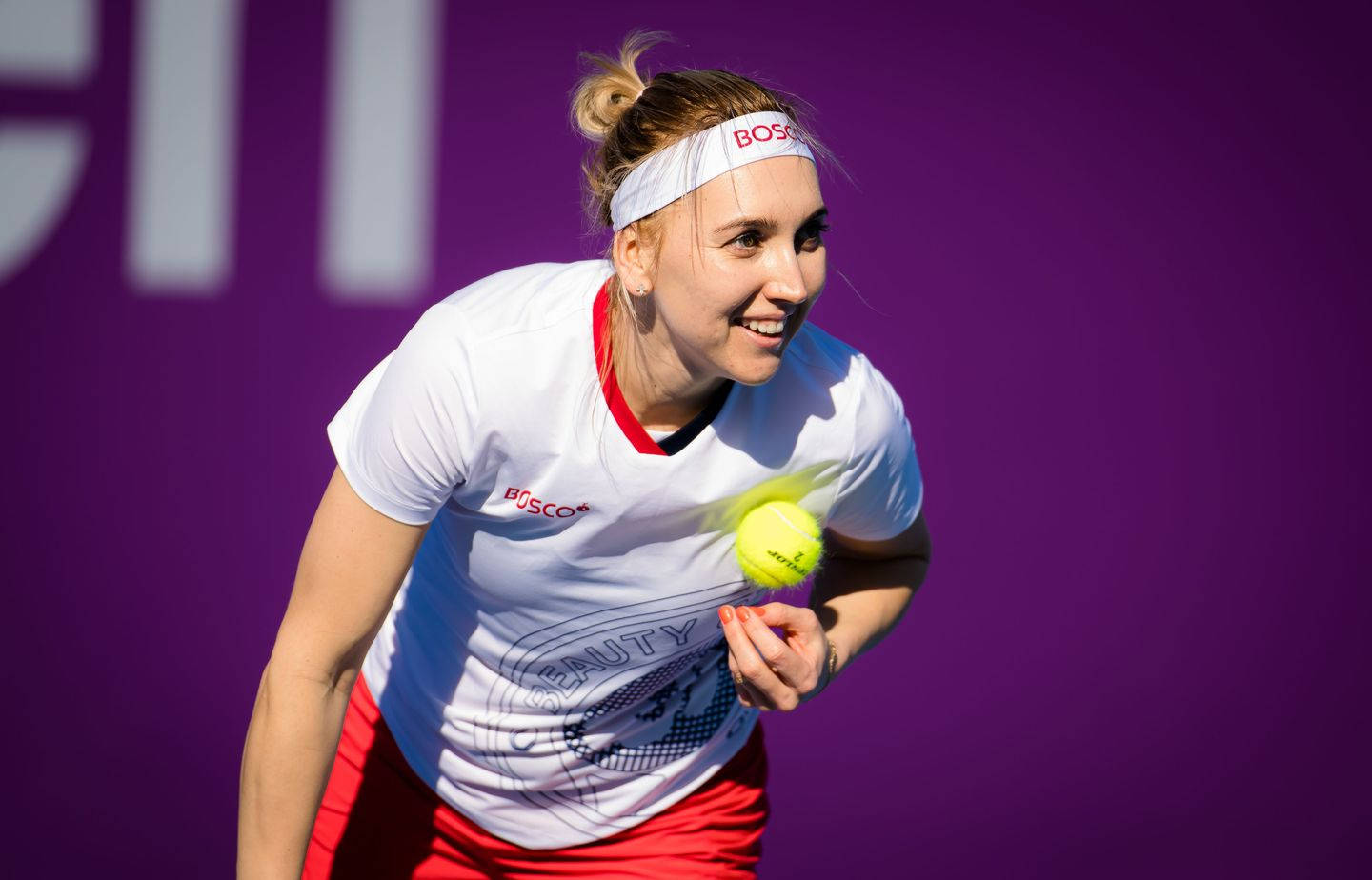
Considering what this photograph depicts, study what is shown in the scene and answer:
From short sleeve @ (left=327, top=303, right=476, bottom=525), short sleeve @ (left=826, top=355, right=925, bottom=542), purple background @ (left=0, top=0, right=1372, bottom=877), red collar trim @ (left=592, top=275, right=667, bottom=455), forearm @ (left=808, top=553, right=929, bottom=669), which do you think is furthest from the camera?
purple background @ (left=0, top=0, right=1372, bottom=877)

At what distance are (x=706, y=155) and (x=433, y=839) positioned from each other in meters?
1.12

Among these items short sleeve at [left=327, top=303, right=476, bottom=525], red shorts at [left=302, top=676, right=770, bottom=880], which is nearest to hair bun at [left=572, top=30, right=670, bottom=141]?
short sleeve at [left=327, top=303, right=476, bottom=525]

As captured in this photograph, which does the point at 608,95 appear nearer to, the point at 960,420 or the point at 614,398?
the point at 614,398

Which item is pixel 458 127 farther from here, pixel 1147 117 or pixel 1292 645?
pixel 1292 645

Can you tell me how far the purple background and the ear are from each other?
5.84ft

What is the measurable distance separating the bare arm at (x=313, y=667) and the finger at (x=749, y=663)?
0.41m

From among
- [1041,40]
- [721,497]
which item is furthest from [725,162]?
[1041,40]

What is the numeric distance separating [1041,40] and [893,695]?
1795 millimetres

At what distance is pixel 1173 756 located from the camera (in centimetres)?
391

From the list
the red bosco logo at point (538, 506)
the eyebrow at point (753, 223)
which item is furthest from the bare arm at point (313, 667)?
the eyebrow at point (753, 223)

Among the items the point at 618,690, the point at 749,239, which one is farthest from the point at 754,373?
the point at 618,690

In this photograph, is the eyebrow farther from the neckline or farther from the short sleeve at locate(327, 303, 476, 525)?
the short sleeve at locate(327, 303, 476, 525)

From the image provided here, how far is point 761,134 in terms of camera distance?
173cm

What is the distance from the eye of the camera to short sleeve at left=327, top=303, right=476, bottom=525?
1.67m
